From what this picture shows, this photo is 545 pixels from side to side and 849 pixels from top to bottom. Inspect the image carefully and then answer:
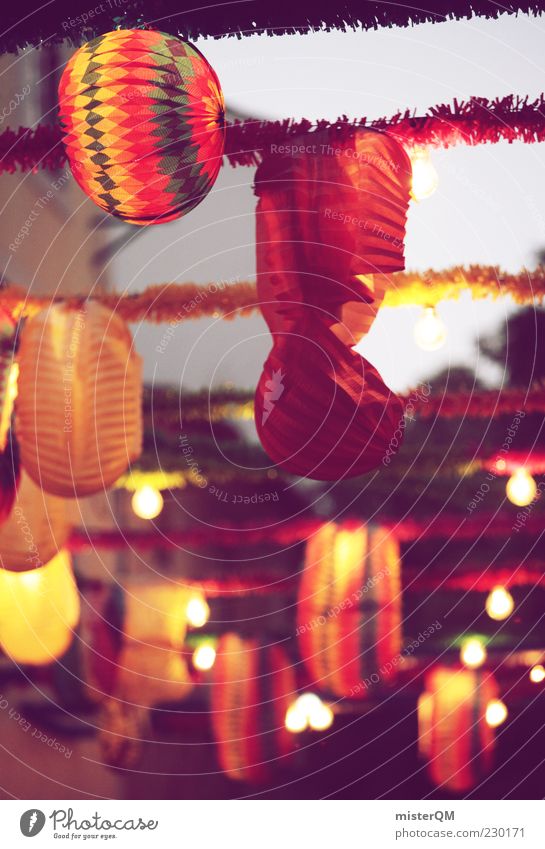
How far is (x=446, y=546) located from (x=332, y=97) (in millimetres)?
490

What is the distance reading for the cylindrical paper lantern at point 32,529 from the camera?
806mm

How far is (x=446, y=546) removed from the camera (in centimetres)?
81

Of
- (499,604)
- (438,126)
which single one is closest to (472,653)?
(499,604)

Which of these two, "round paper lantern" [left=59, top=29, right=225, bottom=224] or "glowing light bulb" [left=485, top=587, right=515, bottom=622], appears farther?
"glowing light bulb" [left=485, top=587, right=515, bottom=622]

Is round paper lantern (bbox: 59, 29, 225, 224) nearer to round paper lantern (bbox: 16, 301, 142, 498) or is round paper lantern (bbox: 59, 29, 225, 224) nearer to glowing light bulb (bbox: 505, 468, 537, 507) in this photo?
round paper lantern (bbox: 16, 301, 142, 498)

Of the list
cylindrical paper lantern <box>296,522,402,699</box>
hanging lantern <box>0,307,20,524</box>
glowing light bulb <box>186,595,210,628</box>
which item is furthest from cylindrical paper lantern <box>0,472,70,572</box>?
cylindrical paper lantern <box>296,522,402,699</box>

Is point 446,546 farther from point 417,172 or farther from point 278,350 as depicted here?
point 417,172

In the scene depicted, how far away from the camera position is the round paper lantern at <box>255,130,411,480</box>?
2.48ft

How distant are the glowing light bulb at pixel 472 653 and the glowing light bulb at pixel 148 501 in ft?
1.17

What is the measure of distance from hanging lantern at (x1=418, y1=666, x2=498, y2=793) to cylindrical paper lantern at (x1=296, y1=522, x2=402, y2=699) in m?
0.05

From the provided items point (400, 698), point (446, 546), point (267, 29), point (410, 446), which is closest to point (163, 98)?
point (267, 29)

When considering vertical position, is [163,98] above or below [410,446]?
above

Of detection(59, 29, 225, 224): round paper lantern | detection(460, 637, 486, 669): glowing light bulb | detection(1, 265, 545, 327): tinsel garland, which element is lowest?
detection(460, 637, 486, 669): glowing light bulb

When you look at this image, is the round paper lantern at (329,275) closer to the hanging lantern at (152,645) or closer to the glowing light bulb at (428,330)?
the glowing light bulb at (428,330)
